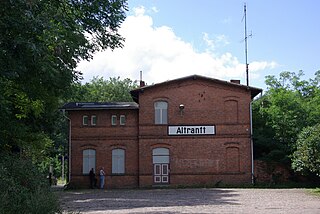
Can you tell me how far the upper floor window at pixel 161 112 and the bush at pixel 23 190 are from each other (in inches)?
913

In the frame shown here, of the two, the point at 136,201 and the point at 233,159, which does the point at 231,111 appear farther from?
the point at 136,201

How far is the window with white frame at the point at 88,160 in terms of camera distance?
119 ft

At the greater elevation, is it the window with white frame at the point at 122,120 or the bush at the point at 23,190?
the window with white frame at the point at 122,120

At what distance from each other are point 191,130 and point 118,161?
595 centimetres

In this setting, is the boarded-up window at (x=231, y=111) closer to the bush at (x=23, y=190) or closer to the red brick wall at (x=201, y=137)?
the red brick wall at (x=201, y=137)

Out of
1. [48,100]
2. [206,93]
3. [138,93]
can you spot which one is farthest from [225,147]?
[48,100]

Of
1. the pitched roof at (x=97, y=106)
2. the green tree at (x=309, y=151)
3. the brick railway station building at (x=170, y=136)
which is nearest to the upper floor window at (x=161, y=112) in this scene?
the brick railway station building at (x=170, y=136)

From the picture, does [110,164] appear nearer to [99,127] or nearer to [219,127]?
[99,127]

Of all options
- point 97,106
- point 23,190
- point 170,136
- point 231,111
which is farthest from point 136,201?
point 231,111

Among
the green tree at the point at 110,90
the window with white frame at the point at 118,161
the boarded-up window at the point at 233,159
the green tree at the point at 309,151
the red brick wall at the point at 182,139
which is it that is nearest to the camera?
the green tree at the point at 309,151

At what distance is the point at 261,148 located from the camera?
121 feet

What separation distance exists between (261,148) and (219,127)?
13.6ft

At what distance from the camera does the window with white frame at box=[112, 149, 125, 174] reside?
3588 cm

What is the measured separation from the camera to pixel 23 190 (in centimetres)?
1115
